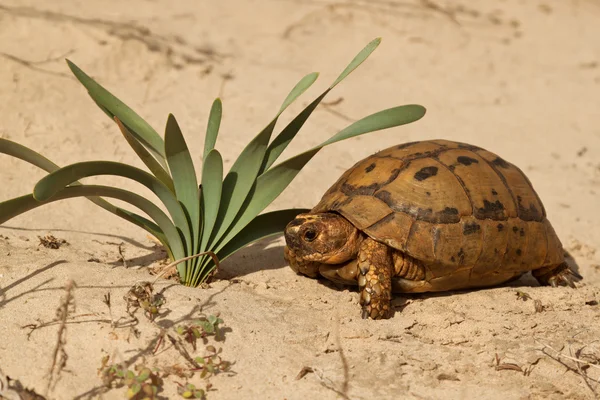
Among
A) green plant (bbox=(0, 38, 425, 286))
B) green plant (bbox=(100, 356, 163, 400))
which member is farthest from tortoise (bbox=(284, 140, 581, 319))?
green plant (bbox=(100, 356, 163, 400))

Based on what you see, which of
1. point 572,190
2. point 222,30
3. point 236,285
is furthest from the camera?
point 222,30

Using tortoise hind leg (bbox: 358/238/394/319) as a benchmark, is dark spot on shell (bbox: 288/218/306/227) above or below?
above

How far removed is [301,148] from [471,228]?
7.21 ft

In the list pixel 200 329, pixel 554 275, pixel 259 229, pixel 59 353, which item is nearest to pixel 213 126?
pixel 259 229

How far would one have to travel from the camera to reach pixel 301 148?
568cm

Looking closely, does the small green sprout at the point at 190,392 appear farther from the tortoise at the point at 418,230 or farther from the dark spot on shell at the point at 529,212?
the dark spot on shell at the point at 529,212

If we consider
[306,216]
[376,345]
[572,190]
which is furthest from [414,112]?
[572,190]

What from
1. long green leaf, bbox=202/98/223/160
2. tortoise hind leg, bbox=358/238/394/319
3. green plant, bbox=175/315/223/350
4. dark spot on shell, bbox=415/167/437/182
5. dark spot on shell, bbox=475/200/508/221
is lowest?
tortoise hind leg, bbox=358/238/394/319

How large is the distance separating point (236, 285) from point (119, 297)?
68 centimetres

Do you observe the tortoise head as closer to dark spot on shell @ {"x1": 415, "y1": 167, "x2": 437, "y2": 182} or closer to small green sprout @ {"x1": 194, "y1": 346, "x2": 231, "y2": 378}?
dark spot on shell @ {"x1": 415, "y1": 167, "x2": 437, "y2": 182}

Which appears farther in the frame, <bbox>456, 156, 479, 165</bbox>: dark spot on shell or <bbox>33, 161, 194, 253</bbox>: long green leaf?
<bbox>456, 156, 479, 165</bbox>: dark spot on shell

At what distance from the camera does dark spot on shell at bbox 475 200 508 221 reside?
12.4 ft

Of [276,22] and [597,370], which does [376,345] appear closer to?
[597,370]

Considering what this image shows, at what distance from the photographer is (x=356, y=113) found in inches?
248
